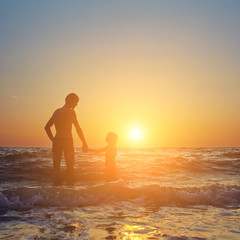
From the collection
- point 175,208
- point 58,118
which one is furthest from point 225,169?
point 58,118

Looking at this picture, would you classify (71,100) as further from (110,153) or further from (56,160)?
(110,153)

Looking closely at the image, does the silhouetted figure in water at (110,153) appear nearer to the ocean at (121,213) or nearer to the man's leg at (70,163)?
the man's leg at (70,163)

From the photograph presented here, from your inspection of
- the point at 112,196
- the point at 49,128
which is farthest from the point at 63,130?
the point at 112,196

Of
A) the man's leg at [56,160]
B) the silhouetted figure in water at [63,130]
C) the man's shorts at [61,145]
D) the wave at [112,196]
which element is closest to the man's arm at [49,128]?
the silhouetted figure in water at [63,130]

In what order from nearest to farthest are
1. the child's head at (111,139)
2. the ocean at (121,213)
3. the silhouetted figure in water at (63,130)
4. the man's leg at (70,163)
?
1. the ocean at (121,213)
2. the silhouetted figure in water at (63,130)
3. the man's leg at (70,163)
4. the child's head at (111,139)

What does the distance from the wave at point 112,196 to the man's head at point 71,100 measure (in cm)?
225

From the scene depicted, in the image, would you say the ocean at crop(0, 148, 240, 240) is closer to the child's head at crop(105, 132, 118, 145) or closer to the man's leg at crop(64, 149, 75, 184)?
the man's leg at crop(64, 149, 75, 184)

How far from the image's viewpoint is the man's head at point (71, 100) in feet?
22.3

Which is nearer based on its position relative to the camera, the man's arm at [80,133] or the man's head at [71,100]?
the man's head at [71,100]

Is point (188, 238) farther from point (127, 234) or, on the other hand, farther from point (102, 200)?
point (102, 200)

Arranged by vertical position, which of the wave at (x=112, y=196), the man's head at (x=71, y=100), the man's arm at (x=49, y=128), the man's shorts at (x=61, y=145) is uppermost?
the man's head at (x=71, y=100)

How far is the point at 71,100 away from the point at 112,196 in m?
2.80

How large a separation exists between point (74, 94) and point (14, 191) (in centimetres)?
287

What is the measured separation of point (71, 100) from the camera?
6.83 meters
